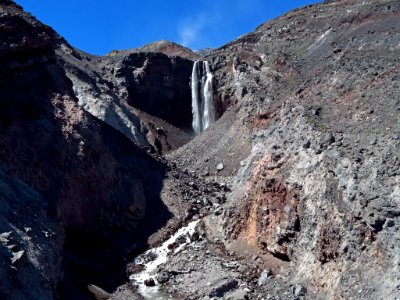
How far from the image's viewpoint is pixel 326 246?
68.5 feet

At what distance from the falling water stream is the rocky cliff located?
1.49ft

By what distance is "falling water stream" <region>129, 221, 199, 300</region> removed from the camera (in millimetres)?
24295

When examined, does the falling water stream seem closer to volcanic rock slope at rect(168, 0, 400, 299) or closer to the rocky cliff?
the rocky cliff

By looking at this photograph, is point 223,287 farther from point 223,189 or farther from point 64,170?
point 223,189

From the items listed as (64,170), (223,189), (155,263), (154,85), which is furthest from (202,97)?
(155,263)

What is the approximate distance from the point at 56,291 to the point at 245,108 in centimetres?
2575

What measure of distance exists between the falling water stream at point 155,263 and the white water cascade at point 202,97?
30.6 m

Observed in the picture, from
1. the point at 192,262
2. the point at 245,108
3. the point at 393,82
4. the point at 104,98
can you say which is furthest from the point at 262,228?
the point at 104,98

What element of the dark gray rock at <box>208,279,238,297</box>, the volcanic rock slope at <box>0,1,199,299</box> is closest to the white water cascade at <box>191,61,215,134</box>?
the volcanic rock slope at <box>0,1,199,299</box>

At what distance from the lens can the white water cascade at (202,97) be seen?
200 ft

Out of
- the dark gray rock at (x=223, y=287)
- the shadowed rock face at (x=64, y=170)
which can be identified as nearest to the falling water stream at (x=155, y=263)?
the shadowed rock face at (x=64, y=170)

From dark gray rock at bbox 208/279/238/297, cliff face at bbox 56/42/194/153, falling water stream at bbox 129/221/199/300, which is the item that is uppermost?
cliff face at bbox 56/42/194/153

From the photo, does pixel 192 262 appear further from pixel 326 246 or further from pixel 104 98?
pixel 104 98

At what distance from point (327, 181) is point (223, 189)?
47.7 ft
